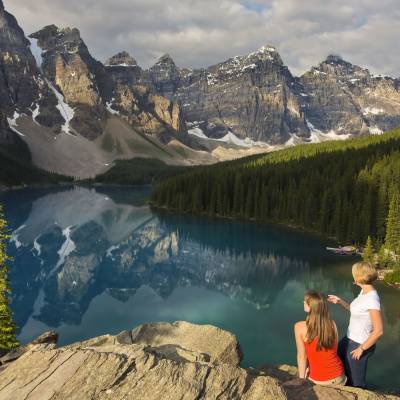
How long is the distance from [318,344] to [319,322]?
0.63 meters

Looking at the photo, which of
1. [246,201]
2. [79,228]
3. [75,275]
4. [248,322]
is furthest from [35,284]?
[246,201]

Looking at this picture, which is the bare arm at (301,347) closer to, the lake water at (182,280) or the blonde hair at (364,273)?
the blonde hair at (364,273)

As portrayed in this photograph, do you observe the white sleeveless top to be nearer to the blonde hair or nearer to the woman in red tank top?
the blonde hair

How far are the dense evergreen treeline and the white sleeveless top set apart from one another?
195 ft

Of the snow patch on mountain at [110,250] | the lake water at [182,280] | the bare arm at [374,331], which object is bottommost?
the snow patch on mountain at [110,250]

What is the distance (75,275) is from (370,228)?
195 ft

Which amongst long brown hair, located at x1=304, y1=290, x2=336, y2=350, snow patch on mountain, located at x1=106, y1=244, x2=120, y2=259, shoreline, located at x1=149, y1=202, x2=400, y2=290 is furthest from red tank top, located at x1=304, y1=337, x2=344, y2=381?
snow patch on mountain, located at x1=106, y1=244, x2=120, y2=259

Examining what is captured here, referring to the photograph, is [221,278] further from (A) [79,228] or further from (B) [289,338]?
(A) [79,228]

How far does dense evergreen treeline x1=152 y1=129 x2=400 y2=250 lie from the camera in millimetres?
88438

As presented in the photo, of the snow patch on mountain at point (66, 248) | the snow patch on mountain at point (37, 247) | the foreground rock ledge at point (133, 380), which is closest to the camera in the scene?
the foreground rock ledge at point (133, 380)

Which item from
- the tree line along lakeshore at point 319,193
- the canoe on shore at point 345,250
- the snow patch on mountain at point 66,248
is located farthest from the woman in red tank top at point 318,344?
the canoe on shore at point 345,250

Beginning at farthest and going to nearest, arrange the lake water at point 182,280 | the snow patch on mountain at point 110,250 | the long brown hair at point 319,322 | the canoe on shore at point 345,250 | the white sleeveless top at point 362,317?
the snow patch on mountain at point 110,250 → the canoe on shore at point 345,250 → the lake water at point 182,280 → the white sleeveless top at point 362,317 → the long brown hair at point 319,322

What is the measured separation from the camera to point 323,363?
11352mm

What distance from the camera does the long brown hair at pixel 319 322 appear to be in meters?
10.7
